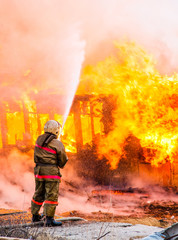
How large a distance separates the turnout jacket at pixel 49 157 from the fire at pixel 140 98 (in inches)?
201

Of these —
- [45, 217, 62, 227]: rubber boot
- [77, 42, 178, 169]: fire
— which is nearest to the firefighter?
[45, 217, 62, 227]: rubber boot

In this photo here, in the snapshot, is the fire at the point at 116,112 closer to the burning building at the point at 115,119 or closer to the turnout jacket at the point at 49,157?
the burning building at the point at 115,119

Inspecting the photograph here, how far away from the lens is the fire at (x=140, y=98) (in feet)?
29.9

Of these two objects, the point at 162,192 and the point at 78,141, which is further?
the point at 78,141

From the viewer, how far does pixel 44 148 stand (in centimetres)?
484

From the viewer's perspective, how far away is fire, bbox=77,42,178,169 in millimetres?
9109

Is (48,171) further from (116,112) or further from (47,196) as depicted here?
(116,112)

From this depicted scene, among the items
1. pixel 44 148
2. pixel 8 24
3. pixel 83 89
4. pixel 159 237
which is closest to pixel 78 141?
pixel 83 89

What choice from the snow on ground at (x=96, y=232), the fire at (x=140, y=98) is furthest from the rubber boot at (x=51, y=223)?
the fire at (x=140, y=98)

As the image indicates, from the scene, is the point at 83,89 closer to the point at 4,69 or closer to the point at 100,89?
the point at 100,89

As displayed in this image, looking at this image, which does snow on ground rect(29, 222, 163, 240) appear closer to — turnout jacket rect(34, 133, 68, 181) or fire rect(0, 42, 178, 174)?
turnout jacket rect(34, 133, 68, 181)

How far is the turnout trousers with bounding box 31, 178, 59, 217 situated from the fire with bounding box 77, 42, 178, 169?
17.1ft

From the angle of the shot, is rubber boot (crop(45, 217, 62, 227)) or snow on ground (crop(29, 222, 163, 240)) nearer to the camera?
snow on ground (crop(29, 222, 163, 240))

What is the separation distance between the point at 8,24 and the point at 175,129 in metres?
5.63
